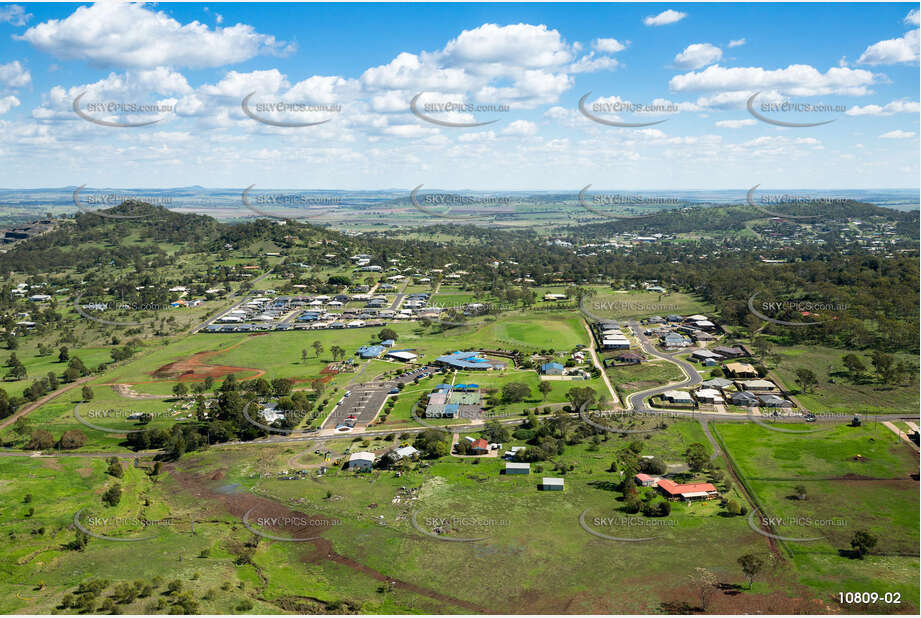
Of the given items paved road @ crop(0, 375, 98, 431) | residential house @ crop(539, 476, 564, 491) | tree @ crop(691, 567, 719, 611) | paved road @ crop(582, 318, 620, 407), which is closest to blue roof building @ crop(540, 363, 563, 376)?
paved road @ crop(582, 318, 620, 407)

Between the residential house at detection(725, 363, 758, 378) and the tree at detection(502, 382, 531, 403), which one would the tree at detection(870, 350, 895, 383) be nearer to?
the residential house at detection(725, 363, 758, 378)

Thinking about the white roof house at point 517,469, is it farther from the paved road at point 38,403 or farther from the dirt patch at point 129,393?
the paved road at point 38,403

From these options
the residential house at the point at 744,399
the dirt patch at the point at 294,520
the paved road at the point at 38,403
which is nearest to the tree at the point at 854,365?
the residential house at the point at 744,399

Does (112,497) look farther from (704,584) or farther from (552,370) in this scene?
(552,370)

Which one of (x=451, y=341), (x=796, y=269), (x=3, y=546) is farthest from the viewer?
(x=796, y=269)

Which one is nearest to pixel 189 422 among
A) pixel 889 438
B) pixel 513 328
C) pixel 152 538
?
pixel 152 538

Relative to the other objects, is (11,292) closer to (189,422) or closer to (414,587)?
(189,422)
